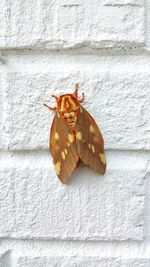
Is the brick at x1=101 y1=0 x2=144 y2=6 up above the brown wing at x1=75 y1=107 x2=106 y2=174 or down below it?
above

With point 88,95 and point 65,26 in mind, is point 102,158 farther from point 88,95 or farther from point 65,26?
point 65,26

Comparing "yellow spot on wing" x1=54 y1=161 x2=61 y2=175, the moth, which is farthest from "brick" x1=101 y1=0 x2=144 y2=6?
"yellow spot on wing" x1=54 y1=161 x2=61 y2=175

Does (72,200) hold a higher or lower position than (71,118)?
lower

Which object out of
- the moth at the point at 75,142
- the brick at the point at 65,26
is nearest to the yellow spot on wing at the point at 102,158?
the moth at the point at 75,142

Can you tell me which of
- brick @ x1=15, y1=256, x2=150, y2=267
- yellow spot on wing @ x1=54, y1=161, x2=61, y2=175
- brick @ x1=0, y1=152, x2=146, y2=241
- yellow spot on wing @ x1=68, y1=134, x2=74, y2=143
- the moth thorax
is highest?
the moth thorax

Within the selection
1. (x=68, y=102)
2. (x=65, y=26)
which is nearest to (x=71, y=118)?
(x=68, y=102)

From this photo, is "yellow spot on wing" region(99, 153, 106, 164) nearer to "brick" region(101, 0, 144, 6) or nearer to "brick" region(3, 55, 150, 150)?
"brick" region(3, 55, 150, 150)

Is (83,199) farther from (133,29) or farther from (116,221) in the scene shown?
(133,29)
